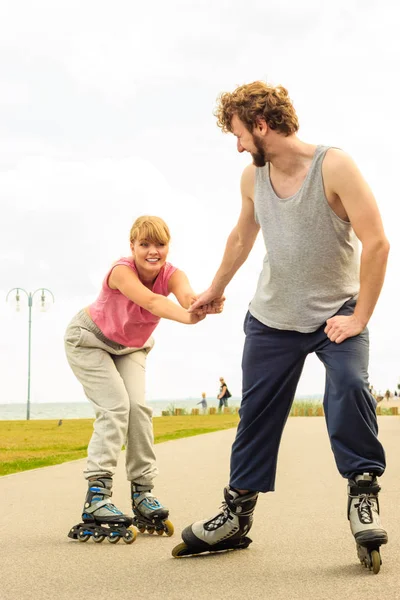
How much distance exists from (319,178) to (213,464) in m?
6.31

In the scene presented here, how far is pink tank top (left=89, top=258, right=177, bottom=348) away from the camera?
506 cm

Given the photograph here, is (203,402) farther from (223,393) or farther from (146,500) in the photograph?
(146,500)

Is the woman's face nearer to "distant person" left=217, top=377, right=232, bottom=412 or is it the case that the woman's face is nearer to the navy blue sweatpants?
the navy blue sweatpants

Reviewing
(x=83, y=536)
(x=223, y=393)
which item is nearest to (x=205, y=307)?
(x=83, y=536)

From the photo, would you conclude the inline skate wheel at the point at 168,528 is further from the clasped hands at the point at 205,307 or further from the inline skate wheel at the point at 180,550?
the clasped hands at the point at 205,307

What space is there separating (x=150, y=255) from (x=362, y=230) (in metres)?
1.67

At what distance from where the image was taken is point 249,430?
4148mm

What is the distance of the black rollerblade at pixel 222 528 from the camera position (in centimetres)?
412

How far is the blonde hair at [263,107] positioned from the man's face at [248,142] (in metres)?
0.02

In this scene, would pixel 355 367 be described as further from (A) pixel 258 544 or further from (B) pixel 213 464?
(B) pixel 213 464

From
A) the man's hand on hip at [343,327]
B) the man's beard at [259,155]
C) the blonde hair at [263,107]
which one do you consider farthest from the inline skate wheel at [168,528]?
the blonde hair at [263,107]

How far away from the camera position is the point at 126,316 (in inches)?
199

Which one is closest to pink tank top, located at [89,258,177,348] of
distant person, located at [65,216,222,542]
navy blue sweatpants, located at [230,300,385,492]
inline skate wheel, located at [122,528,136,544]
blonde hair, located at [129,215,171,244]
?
distant person, located at [65,216,222,542]

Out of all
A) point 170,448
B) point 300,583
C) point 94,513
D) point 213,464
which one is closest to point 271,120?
point 300,583
